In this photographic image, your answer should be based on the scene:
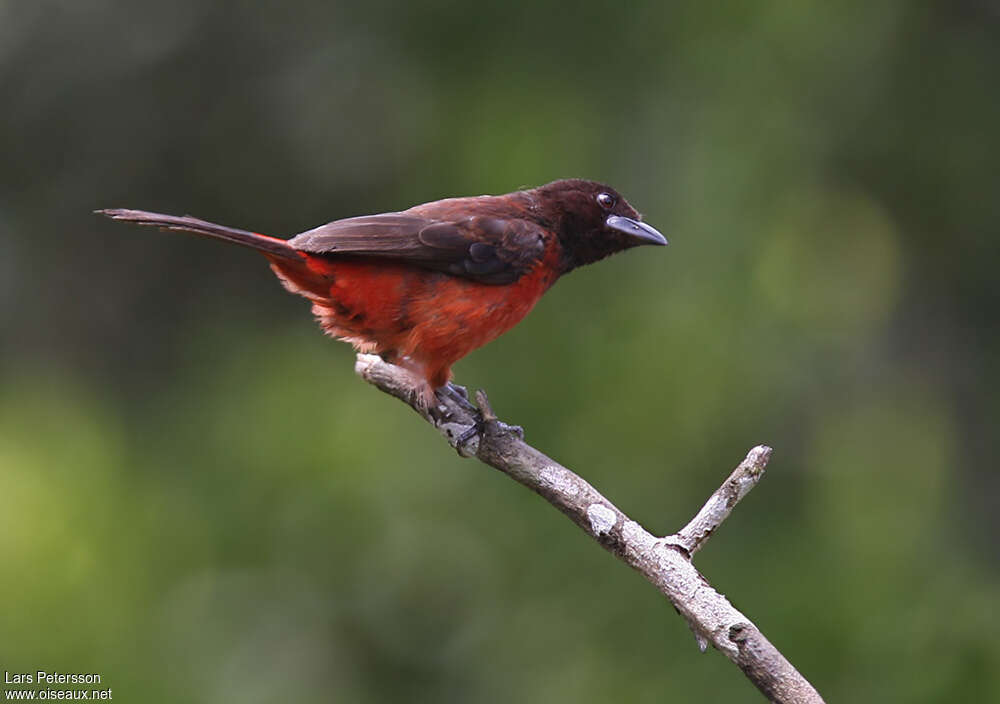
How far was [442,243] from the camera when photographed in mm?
5551

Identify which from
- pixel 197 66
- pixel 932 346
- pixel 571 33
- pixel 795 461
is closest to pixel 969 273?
pixel 932 346

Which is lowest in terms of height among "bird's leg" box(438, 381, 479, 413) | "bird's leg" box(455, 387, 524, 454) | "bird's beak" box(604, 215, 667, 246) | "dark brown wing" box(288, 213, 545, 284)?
"bird's leg" box(455, 387, 524, 454)

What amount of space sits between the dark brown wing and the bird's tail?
4.5 inches

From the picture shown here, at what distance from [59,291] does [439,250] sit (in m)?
4.86

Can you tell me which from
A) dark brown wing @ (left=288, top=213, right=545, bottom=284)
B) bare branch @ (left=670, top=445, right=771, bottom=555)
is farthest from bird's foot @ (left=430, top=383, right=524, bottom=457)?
bare branch @ (left=670, top=445, right=771, bottom=555)

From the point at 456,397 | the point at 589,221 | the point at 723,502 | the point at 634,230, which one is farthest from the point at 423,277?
the point at 723,502

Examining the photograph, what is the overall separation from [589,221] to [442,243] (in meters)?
0.89

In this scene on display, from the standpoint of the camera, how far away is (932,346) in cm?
856

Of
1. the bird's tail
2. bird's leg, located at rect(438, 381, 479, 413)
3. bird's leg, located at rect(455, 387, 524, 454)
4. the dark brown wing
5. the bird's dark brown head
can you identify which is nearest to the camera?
the bird's tail

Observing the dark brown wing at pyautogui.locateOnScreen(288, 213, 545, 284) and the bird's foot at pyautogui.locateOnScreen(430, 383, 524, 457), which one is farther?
the dark brown wing at pyautogui.locateOnScreen(288, 213, 545, 284)

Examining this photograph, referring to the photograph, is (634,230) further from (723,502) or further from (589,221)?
(723,502)

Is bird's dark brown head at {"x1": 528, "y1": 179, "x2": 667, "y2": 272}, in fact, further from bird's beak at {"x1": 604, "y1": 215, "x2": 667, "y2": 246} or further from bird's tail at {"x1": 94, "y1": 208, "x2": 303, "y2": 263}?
bird's tail at {"x1": 94, "y1": 208, "x2": 303, "y2": 263}

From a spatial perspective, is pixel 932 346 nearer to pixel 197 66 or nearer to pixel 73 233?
pixel 197 66

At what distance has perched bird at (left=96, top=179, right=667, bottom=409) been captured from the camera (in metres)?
5.39
